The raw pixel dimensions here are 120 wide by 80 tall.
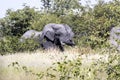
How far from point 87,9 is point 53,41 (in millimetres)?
7265

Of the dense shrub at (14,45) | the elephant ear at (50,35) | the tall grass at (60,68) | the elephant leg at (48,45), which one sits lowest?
the elephant leg at (48,45)

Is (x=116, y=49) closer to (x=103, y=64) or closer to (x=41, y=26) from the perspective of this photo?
(x=103, y=64)

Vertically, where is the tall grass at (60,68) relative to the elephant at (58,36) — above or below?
above

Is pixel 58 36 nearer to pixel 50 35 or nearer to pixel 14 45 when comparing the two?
pixel 50 35

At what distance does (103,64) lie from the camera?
15.6 feet

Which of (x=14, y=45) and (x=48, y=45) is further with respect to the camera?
(x=48, y=45)

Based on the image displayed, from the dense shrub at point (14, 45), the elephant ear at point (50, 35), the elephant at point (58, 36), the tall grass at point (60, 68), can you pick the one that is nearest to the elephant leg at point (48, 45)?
the elephant at point (58, 36)

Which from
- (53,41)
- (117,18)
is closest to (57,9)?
(53,41)

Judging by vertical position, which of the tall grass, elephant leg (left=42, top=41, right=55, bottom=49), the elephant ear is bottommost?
elephant leg (left=42, top=41, right=55, bottom=49)

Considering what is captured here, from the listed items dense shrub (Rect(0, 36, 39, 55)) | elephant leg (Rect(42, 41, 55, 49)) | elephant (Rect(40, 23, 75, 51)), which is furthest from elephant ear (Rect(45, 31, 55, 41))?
dense shrub (Rect(0, 36, 39, 55))

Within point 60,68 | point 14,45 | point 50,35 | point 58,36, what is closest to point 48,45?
point 50,35

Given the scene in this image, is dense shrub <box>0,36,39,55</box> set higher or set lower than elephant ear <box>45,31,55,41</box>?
higher

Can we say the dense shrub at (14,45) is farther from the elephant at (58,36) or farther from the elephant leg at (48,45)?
the elephant at (58,36)

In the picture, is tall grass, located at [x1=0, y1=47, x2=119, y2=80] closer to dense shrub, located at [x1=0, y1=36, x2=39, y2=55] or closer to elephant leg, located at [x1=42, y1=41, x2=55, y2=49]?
dense shrub, located at [x1=0, y1=36, x2=39, y2=55]
